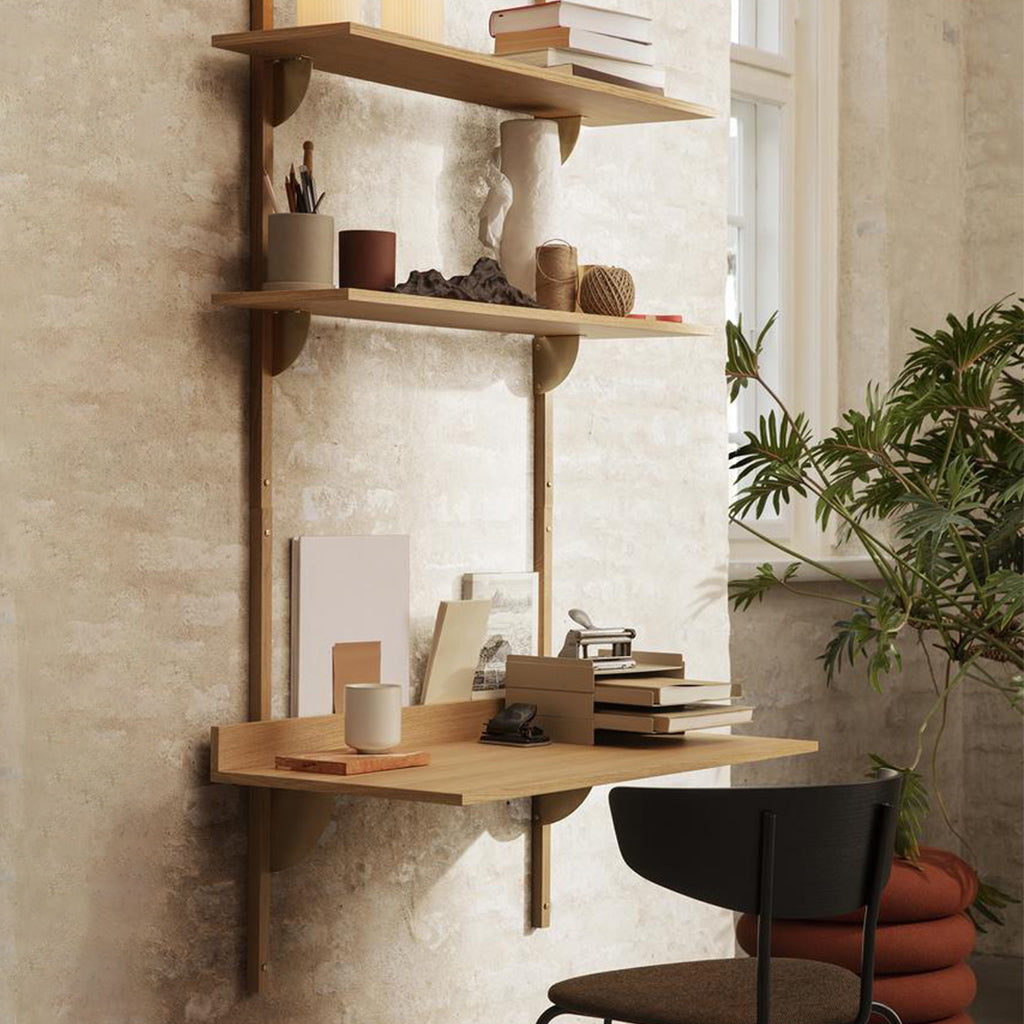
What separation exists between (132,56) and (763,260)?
9.82 feet

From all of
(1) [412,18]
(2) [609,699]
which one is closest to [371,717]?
(2) [609,699]

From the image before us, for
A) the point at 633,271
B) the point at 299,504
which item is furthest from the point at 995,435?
the point at 299,504

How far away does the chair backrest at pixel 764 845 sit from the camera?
2.48m

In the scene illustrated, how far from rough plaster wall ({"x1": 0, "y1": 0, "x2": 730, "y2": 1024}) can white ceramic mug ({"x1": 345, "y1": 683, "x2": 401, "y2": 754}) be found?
159mm

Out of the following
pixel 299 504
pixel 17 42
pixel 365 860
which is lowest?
pixel 365 860

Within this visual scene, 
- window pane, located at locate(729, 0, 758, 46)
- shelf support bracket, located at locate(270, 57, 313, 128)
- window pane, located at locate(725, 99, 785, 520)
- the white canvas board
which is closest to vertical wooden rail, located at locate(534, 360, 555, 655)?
the white canvas board

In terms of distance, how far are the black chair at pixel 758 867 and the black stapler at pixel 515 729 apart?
16.9 inches

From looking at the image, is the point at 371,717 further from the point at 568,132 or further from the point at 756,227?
the point at 756,227

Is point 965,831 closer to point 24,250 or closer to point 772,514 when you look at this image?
point 772,514

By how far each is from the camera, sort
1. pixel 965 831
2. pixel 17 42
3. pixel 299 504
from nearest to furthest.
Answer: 1. pixel 17 42
2. pixel 299 504
3. pixel 965 831

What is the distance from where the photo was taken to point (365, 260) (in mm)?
2740

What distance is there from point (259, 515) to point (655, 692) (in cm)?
73

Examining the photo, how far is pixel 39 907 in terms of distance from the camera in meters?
2.47

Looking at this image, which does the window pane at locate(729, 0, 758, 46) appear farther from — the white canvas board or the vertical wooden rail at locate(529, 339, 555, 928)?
the white canvas board
